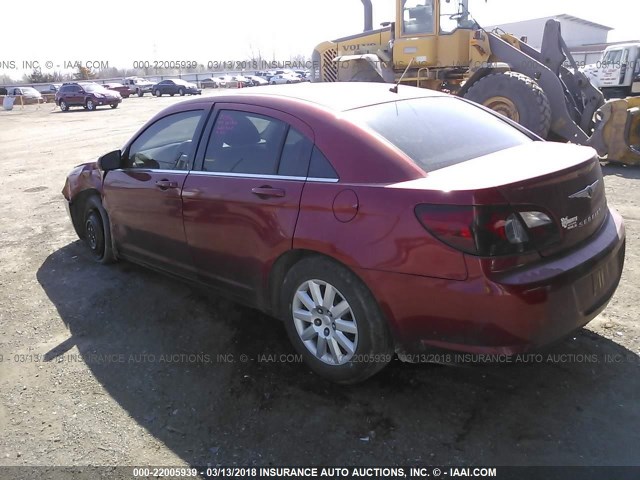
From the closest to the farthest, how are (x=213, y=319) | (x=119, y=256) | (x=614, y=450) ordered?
(x=614, y=450), (x=213, y=319), (x=119, y=256)

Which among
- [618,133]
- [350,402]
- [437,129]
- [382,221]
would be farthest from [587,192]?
[618,133]

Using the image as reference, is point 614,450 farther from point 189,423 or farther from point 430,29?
point 430,29

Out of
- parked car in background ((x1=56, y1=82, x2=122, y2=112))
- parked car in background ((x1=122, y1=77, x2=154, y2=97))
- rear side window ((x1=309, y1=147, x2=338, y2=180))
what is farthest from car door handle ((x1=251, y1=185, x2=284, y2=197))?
parked car in background ((x1=122, y1=77, x2=154, y2=97))

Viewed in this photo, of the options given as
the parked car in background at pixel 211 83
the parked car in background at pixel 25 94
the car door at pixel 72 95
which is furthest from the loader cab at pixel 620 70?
the parked car in background at pixel 211 83

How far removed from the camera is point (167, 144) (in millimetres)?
4199

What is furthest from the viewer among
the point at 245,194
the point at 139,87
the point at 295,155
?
the point at 139,87

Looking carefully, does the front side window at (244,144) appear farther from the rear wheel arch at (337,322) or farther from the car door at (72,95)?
the car door at (72,95)

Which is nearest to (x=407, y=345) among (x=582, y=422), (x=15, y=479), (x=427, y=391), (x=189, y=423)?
(x=427, y=391)

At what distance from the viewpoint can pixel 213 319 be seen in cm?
399

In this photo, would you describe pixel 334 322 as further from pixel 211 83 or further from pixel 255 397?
pixel 211 83

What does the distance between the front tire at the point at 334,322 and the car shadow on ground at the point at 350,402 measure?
0.60ft

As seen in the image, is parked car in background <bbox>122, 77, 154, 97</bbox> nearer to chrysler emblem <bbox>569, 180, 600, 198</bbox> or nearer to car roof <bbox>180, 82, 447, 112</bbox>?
car roof <bbox>180, 82, 447, 112</bbox>

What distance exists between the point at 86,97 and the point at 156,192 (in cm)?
3349

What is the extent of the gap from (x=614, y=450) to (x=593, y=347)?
97cm
